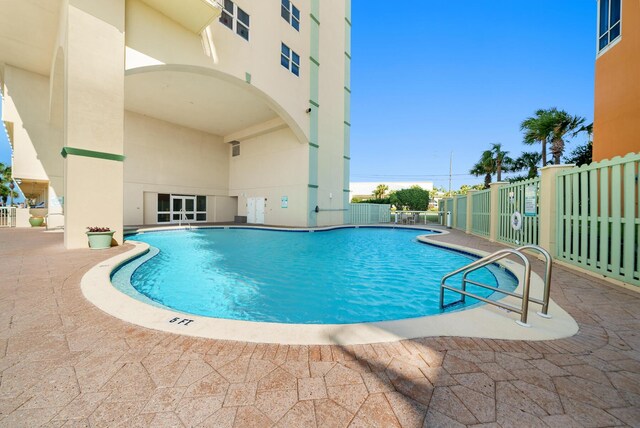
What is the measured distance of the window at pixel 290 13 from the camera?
46.4ft

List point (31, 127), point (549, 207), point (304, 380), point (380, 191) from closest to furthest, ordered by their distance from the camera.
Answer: point (304, 380) < point (549, 207) < point (31, 127) < point (380, 191)

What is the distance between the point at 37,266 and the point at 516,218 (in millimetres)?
11563

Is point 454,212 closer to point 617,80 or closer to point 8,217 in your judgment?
point 617,80

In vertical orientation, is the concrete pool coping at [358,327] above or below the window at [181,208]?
below

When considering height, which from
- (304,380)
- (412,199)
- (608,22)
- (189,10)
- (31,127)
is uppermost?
(189,10)

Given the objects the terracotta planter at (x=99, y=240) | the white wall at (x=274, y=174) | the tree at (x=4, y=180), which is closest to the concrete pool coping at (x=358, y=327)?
the terracotta planter at (x=99, y=240)

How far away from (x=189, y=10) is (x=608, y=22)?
554 inches

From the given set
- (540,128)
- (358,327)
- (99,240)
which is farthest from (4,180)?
(540,128)

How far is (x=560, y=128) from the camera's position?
1206 centimetres

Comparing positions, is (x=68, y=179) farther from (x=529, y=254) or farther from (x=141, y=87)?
(x=529, y=254)

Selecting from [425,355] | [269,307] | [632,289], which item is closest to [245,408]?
[425,355]

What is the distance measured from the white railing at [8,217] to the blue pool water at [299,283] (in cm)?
1417

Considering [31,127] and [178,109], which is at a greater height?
[178,109]

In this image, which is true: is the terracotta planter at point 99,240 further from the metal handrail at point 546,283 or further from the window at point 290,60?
the window at point 290,60
